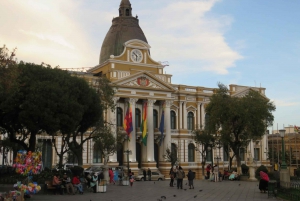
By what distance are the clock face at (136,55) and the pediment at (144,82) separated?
296cm

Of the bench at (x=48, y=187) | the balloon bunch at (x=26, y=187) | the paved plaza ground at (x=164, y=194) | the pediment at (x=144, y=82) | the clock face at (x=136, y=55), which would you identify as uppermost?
the clock face at (x=136, y=55)

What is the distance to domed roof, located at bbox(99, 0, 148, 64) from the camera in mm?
55469

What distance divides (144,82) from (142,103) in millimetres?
3118

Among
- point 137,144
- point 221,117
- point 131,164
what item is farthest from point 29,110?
point 137,144

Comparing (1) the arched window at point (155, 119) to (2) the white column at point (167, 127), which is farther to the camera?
(1) the arched window at point (155, 119)

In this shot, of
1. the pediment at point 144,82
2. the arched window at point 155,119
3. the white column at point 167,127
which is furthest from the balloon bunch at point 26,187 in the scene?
the arched window at point 155,119

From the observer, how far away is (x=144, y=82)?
52.1 metres

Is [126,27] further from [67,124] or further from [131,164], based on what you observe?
[67,124]

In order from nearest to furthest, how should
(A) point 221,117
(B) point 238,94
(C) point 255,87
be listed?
(A) point 221,117
(B) point 238,94
(C) point 255,87

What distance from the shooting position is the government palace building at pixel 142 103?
165 ft

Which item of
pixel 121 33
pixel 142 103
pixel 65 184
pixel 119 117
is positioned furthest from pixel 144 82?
pixel 65 184

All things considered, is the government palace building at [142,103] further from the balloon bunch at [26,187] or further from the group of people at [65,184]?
the balloon bunch at [26,187]

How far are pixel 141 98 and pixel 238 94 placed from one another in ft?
56.0

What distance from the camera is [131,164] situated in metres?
49.3
